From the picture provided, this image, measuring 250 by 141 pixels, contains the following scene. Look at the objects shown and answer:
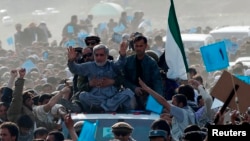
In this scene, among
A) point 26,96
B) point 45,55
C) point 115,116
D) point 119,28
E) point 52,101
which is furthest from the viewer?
point 119,28

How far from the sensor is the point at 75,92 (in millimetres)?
13492

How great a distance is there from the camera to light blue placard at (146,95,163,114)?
41.1ft

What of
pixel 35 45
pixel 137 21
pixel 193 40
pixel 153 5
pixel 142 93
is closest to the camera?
pixel 142 93

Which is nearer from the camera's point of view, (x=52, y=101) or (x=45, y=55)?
(x=52, y=101)

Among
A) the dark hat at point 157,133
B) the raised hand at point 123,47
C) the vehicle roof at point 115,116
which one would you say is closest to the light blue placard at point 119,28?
the raised hand at point 123,47

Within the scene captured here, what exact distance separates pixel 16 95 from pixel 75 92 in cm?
78

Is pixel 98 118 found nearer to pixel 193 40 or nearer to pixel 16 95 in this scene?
pixel 16 95

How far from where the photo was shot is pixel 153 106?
12578 millimetres

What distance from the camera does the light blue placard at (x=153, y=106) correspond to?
12.5 meters

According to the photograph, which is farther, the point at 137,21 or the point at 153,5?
the point at 153,5

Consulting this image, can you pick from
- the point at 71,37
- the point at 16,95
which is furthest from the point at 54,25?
the point at 16,95

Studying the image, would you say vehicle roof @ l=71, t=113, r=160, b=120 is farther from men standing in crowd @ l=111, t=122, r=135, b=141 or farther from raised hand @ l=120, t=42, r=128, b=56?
men standing in crowd @ l=111, t=122, r=135, b=141

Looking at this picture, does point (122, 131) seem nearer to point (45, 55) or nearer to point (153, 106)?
point (153, 106)

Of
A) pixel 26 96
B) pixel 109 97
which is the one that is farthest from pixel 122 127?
pixel 26 96
